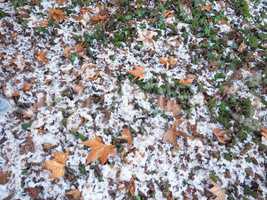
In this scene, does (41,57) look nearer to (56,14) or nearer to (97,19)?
(56,14)

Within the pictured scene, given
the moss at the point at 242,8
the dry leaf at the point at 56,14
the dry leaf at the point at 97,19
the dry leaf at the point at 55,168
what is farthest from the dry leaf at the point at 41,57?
the moss at the point at 242,8

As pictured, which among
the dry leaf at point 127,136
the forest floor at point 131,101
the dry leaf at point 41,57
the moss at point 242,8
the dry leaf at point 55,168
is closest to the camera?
the dry leaf at point 55,168

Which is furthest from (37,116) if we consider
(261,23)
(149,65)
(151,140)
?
(261,23)

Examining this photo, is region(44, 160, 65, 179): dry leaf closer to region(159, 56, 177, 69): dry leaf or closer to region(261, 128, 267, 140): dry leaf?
region(159, 56, 177, 69): dry leaf

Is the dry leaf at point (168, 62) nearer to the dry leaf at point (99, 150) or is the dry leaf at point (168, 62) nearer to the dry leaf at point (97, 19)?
the dry leaf at point (97, 19)

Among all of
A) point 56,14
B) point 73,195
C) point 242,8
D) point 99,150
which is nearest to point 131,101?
point 99,150

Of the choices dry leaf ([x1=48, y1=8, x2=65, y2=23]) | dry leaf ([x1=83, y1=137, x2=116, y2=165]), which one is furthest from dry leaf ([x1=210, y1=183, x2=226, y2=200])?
dry leaf ([x1=48, y1=8, x2=65, y2=23])
